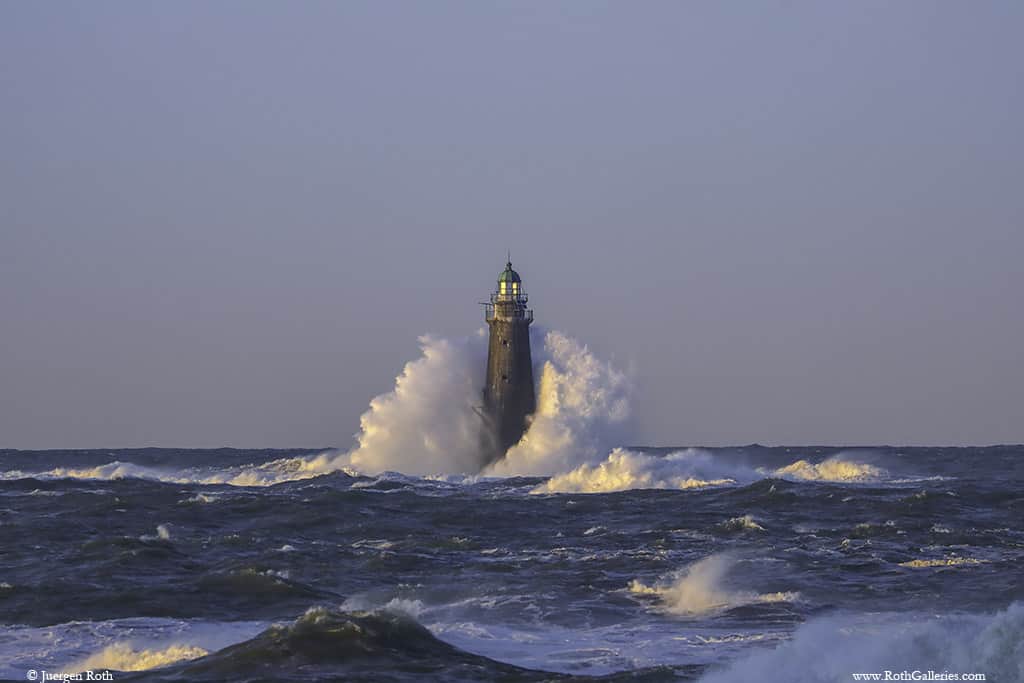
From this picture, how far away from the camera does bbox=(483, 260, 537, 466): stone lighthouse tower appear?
163 ft

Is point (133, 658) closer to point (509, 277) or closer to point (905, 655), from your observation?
point (905, 655)

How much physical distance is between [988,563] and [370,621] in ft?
38.2

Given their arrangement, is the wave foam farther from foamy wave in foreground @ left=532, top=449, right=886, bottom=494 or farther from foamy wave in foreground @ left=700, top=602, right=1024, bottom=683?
foamy wave in foreground @ left=700, top=602, right=1024, bottom=683

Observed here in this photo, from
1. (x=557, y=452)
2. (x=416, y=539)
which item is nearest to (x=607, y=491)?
(x=557, y=452)

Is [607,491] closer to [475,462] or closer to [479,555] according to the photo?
[475,462]

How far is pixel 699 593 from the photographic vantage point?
72.7ft

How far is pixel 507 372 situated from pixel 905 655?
36196 millimetres

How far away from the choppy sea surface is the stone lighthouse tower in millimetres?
8540

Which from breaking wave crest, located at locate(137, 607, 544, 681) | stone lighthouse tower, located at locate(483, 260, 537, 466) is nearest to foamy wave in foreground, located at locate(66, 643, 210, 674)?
breaking wave crest, located at locate(137, 607, 544, 681)

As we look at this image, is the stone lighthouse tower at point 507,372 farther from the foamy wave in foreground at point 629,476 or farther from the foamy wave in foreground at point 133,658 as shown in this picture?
the foamy wave in foreground at point 133,658

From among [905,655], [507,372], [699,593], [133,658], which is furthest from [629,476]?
[905,655]

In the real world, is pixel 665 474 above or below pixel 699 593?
below

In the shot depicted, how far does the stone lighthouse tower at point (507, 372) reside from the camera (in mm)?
49812

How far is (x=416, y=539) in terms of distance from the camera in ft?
98.2
